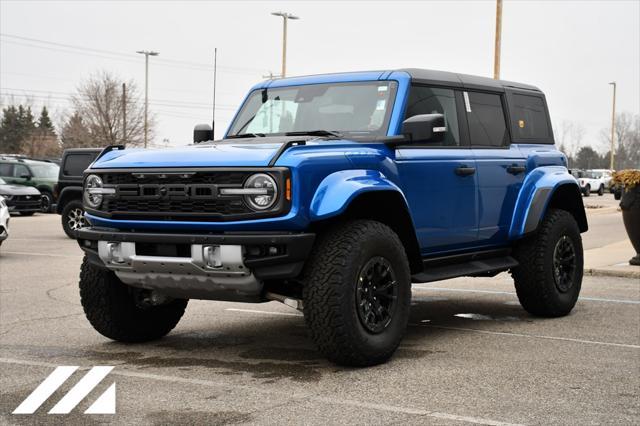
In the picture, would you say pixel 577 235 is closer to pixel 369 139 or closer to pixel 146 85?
pixel 369 139

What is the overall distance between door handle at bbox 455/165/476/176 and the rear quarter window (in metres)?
1.25

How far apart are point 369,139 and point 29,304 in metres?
4.60

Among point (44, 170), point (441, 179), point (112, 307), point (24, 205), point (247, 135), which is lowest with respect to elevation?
point (24, 205)

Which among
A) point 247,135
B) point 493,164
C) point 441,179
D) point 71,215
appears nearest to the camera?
point 441,179

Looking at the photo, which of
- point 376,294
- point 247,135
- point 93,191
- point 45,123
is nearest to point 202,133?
point 247,135

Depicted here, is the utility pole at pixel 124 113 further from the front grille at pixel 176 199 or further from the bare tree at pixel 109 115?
the front grille at pixel 176 199

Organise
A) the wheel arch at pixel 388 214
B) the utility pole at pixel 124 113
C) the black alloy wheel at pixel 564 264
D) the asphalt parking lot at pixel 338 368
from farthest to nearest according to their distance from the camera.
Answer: the utility pole at pixel 124 113, the black alloy wheel at pixel 564 264, the wheel arch at pixel 388 214, the asphalt parking lot at pixel 338 368

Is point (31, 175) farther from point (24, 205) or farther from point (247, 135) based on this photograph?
point (247, 135)

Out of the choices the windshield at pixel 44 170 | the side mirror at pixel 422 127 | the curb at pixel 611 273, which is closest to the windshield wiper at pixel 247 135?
the side mirror at pixel 422 127

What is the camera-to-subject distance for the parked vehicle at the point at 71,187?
20.0 meters

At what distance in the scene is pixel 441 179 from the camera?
773 centimetres

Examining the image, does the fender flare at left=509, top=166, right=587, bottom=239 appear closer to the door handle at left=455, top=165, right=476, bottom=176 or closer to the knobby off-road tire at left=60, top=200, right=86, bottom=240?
the door handle at left=455, top=165, right=476, bottom=176

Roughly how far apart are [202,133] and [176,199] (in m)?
2.38

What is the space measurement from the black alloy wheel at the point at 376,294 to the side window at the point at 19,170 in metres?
26.4
